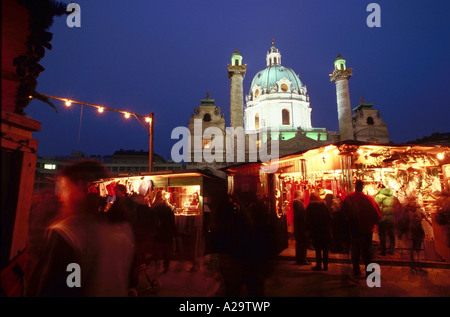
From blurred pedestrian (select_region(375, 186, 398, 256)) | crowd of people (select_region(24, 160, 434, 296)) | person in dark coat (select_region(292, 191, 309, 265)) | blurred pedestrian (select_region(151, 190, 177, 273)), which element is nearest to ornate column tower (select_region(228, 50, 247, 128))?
crowd of people (select_region(24, 160, 434, 296))

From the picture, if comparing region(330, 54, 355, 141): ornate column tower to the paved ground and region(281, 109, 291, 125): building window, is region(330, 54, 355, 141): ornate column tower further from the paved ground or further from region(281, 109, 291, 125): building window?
the paved ground

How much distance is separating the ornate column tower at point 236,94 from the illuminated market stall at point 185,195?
26143 millimetres

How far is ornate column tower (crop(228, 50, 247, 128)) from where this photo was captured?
3694 cm

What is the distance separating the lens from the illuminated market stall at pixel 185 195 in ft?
31.3

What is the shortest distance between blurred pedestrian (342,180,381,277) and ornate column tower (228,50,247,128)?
103ft

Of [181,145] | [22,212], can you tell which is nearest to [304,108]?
[181,145]

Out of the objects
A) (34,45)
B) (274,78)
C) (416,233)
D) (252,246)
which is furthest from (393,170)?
(274,78)

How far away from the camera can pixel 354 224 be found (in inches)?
237

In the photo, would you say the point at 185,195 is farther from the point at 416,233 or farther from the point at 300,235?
the point at 416,233

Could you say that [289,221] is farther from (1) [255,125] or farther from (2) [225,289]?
(1) [255,125]

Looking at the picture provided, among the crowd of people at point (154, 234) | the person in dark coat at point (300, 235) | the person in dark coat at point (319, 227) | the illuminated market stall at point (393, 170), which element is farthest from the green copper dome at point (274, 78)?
the person in dark coat at point (319, 227)

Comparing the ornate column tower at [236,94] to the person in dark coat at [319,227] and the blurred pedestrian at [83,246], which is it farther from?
the blurred pedestrian at [83,246]
